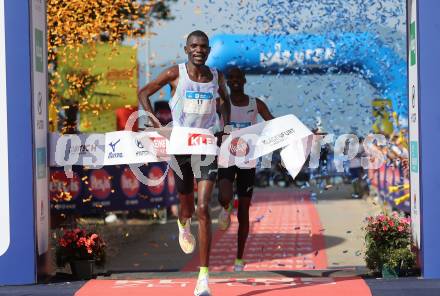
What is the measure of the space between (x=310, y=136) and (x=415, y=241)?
131 cm

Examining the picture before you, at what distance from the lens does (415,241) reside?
329 inches

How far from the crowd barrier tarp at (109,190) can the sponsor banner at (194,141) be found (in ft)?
19.5

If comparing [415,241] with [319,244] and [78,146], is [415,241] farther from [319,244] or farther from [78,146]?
[319,244]

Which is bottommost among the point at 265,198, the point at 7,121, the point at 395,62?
the point at 265,198

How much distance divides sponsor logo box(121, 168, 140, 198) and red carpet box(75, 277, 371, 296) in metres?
8.38

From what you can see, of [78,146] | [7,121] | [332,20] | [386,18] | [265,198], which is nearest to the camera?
[7,121]

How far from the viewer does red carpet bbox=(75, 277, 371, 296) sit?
24.5 ft

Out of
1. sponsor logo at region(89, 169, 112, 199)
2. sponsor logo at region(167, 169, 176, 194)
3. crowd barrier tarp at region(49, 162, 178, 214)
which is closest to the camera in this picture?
crowd barrier tarp at region(49, 162, 178, 214)

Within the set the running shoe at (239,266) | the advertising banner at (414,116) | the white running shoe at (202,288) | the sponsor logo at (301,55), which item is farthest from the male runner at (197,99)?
the sponsor logo at (301,55)

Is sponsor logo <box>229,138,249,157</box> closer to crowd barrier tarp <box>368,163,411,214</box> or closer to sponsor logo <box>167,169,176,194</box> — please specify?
crowd barrier tarp <box>368,163,411,214</box>

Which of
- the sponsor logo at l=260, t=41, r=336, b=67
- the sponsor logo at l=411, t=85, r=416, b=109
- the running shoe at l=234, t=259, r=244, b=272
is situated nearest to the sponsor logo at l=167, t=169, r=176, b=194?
the sponsor logo at l=260, t=41, r=336, b=67

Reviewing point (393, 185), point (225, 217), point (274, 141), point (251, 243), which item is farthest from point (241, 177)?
point (393, 185)

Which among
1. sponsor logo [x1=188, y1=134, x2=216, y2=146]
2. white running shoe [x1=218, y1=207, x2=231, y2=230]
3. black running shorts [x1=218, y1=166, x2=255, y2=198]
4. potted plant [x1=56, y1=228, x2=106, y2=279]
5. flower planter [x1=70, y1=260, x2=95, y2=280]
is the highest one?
sponsor logo [x1=188, y1=134, x2=216, y2=146]

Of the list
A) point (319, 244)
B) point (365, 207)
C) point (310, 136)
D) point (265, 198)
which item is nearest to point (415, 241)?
point (310, 136)
